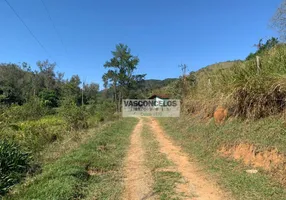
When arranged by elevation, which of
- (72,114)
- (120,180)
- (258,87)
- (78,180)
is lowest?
(120,180)

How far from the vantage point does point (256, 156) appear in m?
5.90

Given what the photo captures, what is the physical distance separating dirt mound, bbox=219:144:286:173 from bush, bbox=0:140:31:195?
5583 millimetres

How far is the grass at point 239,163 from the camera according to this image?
A: 4395mm

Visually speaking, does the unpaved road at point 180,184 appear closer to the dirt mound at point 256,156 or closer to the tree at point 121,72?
the dirt mound at point 256,156

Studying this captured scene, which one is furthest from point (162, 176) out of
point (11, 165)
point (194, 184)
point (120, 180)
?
point (11, 165)

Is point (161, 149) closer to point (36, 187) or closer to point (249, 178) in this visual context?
point (249, 178)

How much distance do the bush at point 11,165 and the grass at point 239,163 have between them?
15.3ft

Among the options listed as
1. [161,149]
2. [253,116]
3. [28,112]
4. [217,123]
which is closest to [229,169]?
[253,116]

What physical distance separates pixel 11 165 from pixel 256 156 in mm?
6252

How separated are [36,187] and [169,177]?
2790 mm

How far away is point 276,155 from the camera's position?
5.26m

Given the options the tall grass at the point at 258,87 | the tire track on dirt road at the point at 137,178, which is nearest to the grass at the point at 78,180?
the tire track on dirt road at the point at 137,178

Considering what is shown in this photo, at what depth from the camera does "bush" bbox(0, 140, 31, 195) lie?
5507mm

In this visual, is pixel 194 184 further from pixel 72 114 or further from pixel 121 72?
pixel 121 72
